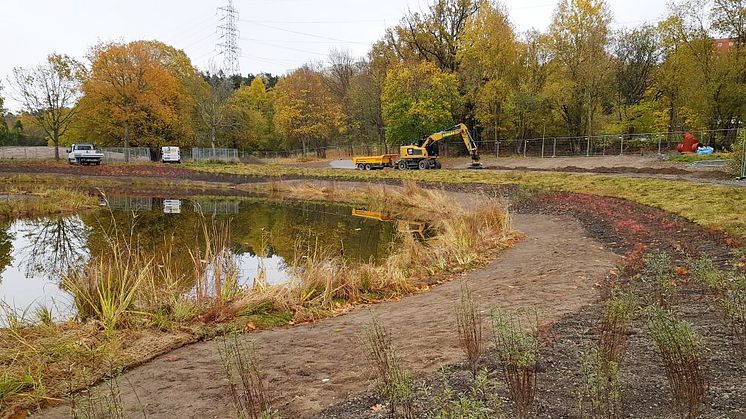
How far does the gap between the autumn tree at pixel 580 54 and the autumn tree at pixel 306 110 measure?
25728 mm

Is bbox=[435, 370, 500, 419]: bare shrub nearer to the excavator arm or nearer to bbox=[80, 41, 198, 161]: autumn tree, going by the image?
the excavator arm

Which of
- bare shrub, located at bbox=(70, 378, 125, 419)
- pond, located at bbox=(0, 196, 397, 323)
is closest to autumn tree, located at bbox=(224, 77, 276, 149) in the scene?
pond, located at bbox=(0, 196, 397, 323)

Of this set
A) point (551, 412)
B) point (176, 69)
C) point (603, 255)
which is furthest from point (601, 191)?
point (176, 69)

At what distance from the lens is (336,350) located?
195 inches

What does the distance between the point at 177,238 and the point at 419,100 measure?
29.5 m

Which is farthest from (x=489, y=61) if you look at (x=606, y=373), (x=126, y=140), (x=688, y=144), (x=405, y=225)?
(x=606, y=373)

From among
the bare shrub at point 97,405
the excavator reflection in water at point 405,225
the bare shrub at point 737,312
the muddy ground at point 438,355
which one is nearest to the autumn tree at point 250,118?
the excavator reflection in water at point 405,225

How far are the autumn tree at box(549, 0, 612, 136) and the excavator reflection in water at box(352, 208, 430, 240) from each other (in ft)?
75.6

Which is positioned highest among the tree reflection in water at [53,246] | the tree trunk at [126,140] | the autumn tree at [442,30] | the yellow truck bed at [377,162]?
the autumn tree at [442,30]

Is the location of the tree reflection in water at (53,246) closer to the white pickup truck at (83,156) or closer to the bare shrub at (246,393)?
the bare shrub at (246,393)

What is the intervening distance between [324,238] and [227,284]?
7.55 m

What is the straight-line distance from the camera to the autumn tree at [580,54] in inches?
1398

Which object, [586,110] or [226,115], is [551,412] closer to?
[586,110]

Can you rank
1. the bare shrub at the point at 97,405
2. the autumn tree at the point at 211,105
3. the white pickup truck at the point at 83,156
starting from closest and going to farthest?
the bare shrub at the point at 97,405, the white pickup truck at the point at 83,156, the autumn tree at the point at 211,105
